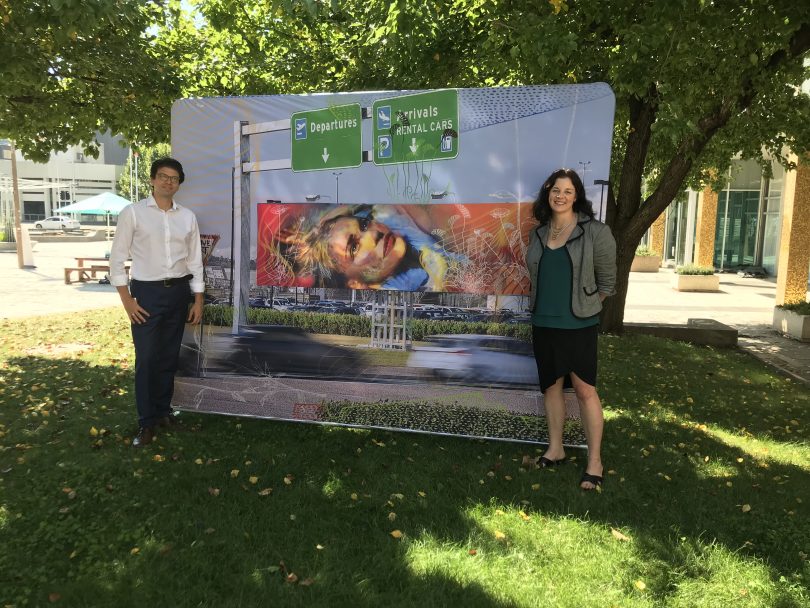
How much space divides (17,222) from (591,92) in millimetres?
22888

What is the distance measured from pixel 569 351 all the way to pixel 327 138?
7.61 ft

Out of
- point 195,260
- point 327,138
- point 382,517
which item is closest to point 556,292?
point 382,517

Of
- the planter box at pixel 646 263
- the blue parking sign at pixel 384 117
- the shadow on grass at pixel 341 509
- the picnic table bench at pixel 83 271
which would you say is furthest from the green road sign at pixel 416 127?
the planter box at pixel 646 263

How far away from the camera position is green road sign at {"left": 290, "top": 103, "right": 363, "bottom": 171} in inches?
175

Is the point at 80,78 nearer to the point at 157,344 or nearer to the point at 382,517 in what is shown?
the point at 157,344

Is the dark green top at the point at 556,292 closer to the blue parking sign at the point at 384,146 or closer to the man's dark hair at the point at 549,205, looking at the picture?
the man's dark hair at the point at 549,205

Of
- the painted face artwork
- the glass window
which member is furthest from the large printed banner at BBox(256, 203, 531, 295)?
the glass window

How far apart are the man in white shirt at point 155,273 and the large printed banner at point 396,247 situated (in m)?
0.54

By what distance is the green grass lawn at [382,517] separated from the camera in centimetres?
286

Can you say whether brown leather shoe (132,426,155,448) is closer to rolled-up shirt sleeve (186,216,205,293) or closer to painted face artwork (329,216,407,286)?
rolled-up shirt sleeve (186,216,205,293)

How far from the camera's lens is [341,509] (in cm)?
359

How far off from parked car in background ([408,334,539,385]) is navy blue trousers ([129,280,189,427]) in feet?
5.90

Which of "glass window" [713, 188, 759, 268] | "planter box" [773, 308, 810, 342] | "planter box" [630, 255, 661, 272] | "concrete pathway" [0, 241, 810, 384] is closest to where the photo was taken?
"concrete pathway" [0, 241, 810, 384]

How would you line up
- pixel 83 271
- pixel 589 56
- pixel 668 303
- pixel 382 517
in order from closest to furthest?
1. pixel 382 517
2. pixel 589 56
3. pixel 668 303
4. pixel 83 271
